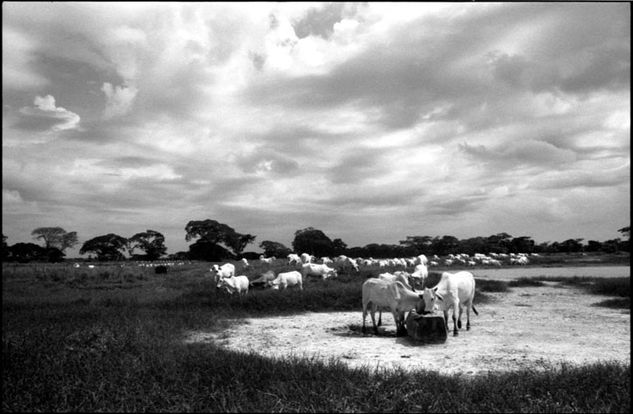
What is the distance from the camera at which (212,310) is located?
13602mm

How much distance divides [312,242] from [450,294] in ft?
31.5

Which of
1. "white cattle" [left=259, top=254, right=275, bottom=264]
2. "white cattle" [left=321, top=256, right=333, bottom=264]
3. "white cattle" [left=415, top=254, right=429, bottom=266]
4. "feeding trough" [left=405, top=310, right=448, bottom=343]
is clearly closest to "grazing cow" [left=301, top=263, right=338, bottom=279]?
"white cattle" [left=321, top=256, right=333, bottom=264]

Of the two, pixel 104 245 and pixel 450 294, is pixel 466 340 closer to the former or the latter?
pixel 450 294

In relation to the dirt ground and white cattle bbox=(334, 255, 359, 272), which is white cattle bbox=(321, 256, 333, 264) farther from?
the dirt ground

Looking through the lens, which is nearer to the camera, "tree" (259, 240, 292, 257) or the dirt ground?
the dirt ground

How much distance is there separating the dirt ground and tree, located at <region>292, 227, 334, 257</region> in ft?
17.5

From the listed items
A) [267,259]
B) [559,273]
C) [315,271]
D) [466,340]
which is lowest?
[559,273]

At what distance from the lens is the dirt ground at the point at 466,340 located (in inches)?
312

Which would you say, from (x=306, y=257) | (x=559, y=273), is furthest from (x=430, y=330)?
(x=559, y=273)

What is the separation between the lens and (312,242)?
65.2 ft

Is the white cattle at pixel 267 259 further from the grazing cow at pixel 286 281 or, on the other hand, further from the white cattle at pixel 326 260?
the grazing cow at pixel 286 281

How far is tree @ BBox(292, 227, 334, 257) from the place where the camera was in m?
19.2

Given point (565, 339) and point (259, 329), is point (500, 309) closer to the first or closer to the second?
point (565, 339)

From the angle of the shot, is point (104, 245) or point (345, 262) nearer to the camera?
point (104, 245)
